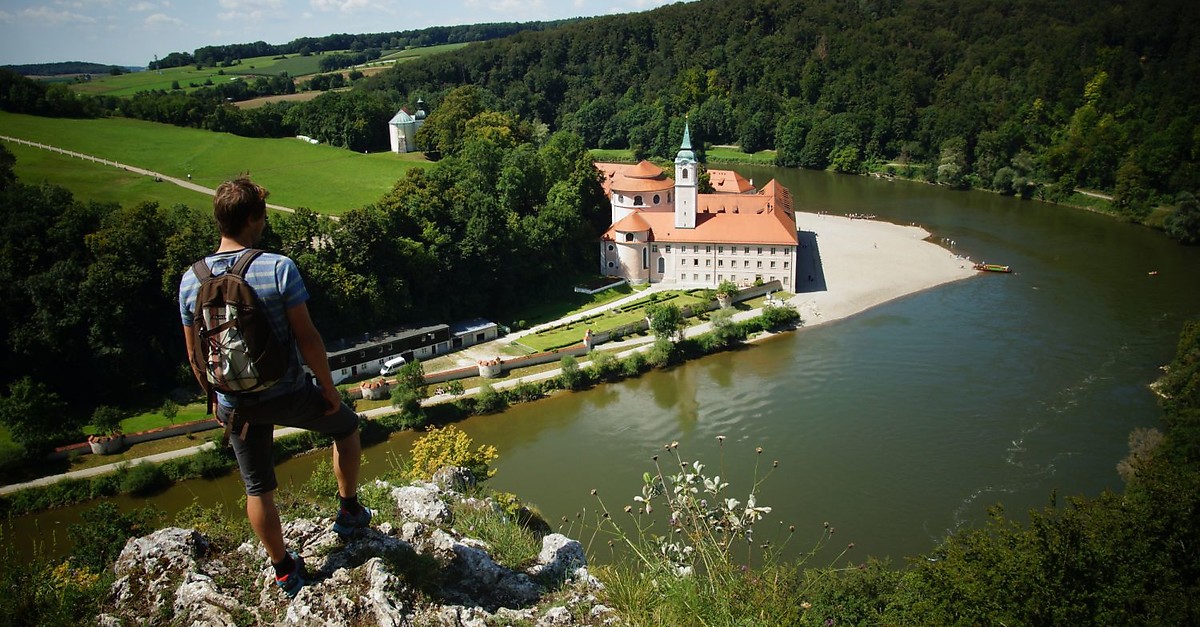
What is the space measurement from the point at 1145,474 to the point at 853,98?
62.3 meters

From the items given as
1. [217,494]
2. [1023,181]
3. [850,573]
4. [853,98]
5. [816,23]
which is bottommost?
[217,494]

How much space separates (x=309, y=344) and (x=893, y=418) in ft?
69.9

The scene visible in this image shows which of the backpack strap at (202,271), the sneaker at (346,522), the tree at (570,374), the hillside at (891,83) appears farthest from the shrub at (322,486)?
the hillside at (891,83)

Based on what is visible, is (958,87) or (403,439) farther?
(958,87)

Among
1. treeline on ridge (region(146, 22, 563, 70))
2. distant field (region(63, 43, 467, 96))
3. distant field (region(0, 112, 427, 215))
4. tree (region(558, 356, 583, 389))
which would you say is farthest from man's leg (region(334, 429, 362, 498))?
treeline on ridge (region(146, 22, 563, 70))

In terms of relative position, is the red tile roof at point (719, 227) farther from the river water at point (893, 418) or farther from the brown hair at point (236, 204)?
the brown hair at point (236, 204)

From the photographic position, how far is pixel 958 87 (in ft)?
224

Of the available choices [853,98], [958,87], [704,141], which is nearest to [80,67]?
[704,141]

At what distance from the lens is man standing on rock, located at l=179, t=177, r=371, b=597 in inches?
195

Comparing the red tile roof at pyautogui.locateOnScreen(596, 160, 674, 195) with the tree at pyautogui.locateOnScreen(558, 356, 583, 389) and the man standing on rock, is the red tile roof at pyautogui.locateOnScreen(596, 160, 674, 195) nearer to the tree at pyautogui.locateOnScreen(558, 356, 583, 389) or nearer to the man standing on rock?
the tree at pyautogui.locateOnScreen(558, 356, 583, 389)

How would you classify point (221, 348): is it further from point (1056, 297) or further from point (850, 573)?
point (1056, 297)

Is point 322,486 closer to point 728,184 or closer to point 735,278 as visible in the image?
point 735,278

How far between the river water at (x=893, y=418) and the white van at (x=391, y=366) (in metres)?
4.21

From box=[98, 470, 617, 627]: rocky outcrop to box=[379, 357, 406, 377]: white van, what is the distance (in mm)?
20843
